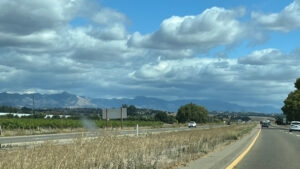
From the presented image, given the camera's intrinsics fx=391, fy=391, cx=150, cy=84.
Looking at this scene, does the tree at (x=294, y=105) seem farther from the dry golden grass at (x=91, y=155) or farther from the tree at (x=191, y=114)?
the dry golden grass at (x=91, y=155)

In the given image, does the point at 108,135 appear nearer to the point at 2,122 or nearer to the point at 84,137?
the point at 84,137

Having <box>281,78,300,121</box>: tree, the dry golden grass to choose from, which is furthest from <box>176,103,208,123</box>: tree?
the dry golden grass

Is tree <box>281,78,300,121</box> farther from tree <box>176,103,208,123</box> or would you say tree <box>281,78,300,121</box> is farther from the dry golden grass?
the dry golden grass

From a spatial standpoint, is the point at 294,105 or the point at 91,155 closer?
the point at 91,155

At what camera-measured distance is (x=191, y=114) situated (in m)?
166

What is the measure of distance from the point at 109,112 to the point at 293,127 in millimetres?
27401

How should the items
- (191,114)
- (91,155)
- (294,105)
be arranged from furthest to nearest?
(191,114) < (294,105) < (91,155)

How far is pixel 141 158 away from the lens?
12078 mm

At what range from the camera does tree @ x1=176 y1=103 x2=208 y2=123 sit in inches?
6521

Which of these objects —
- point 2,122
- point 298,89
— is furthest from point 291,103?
point 2,122

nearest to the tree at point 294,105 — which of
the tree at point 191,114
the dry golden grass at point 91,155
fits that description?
the tree at point 191,114

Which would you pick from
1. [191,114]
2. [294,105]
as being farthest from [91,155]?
[191,114]

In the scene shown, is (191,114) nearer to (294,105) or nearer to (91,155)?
(294,105)

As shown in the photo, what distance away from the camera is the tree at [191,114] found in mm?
165637
